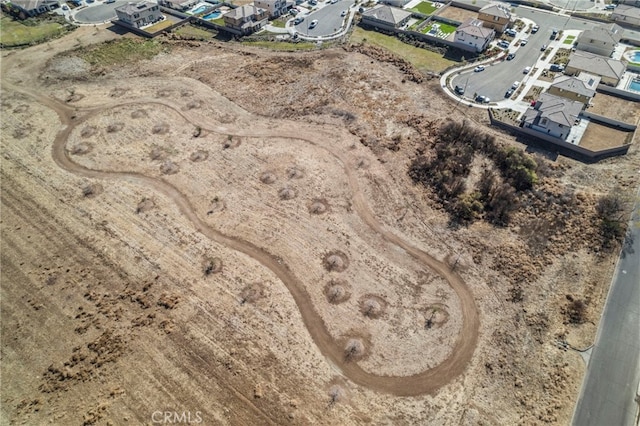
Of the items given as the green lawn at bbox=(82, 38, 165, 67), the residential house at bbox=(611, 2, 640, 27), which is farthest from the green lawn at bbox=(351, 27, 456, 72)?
the green lawn at bbox=(82, 38, 165, 67)

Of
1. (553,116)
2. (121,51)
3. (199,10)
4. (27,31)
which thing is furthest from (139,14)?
(553,116)

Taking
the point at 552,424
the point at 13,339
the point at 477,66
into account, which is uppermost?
the point at 477,66

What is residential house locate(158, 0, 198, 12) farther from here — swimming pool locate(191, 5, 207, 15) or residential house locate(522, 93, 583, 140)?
residential house locate(522, 93, 583, 140)

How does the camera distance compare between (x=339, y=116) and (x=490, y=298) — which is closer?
(x=490, y=298)

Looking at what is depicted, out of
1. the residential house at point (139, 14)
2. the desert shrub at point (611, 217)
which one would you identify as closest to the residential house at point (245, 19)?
the residential house at point (139, 14)

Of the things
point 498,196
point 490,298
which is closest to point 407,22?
point 498,196

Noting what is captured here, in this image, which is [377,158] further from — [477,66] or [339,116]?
[477,66]

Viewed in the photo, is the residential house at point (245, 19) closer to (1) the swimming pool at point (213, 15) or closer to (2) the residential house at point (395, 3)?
(1) the swimming pool at point (213, 15)

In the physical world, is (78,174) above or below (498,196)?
below
